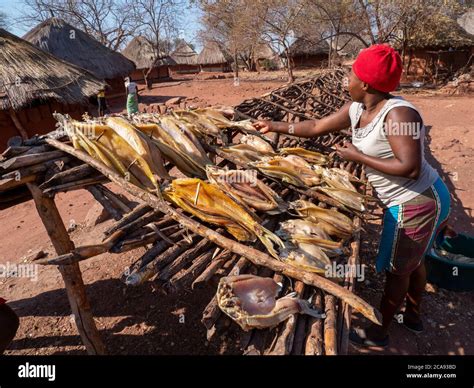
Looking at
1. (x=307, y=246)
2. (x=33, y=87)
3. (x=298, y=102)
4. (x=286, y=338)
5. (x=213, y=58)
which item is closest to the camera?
(x=286, y=338)

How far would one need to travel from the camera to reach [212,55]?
34.9m

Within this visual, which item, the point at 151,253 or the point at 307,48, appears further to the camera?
the point at 307,48

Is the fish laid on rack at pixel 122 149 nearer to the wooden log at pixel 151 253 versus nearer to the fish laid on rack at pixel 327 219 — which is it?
the wooden log at pixel 151 253

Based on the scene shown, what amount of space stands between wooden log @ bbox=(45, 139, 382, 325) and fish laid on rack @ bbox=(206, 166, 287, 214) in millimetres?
370

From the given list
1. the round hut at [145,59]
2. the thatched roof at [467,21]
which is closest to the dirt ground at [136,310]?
the thatched roof at [467,21]

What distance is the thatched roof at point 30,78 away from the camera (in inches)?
375

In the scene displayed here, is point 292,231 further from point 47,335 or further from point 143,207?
point 47,335

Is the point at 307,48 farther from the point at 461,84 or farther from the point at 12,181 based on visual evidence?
the point at 12,181

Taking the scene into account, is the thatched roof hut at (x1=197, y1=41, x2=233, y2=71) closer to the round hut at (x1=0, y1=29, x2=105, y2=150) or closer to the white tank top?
the round hut at (x1=0, y1=29, x2=105, y2=150)

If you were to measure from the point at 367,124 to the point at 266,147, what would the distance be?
51.4 inches

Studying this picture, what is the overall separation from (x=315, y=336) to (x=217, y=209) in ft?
3.31

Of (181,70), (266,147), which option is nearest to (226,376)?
(266,147)

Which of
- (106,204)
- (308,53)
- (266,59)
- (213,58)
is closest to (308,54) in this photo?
(308,53)

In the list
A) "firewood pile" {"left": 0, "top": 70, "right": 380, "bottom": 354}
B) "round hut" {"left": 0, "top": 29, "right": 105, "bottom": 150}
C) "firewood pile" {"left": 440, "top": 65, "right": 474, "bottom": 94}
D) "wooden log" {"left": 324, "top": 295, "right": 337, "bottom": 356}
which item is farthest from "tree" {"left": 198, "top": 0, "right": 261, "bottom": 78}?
"wooden log" {"left": 324, "top": 295, "right": 337, "bottom": 356}
